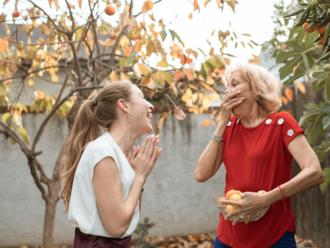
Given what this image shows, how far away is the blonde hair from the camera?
1.74m

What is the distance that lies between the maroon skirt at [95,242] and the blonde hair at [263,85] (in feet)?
3.38

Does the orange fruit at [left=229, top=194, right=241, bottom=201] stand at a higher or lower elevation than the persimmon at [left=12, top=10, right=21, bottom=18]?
lower

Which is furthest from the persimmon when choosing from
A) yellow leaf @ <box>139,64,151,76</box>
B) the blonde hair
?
the blonde hair

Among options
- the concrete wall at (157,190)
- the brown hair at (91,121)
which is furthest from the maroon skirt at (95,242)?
the concrete wall at (157,190)

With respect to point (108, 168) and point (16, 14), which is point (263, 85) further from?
point (16, 14)

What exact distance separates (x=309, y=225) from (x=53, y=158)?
3440mm

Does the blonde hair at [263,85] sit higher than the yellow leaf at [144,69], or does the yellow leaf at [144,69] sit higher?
the yellow leaf at [144,69]

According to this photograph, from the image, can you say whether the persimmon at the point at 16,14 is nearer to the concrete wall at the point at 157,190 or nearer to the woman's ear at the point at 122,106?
the concrete wall at the point at 157,190

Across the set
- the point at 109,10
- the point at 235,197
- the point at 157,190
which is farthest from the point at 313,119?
the point at 157,190

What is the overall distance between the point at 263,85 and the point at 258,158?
419 millimetres

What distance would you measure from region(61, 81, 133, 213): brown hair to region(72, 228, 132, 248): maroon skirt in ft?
0.91

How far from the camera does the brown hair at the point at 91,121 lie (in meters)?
1.65

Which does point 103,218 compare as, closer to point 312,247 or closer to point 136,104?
point 136,104

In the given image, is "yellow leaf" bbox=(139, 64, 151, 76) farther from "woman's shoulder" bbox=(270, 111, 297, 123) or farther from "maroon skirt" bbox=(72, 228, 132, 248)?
"maroon skirt" bbox=(72, 228, 132, 248)
